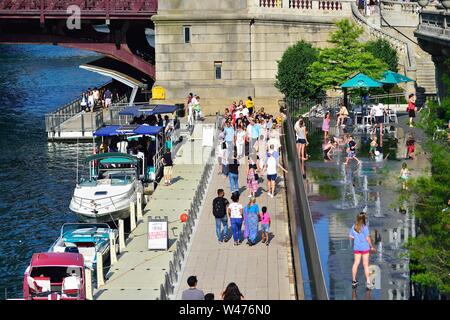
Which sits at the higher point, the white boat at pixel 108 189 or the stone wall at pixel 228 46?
the stone wall at pixel 228 46

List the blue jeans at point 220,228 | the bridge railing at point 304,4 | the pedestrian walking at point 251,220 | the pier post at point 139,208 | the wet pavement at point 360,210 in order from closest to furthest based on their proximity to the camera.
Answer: the wet pavement at point 360,210 → the pedestrian walking at point 251,220 → the blue jeans at point 220,228 → the pier post at point 139,208 → the bridge railing at point 304,4

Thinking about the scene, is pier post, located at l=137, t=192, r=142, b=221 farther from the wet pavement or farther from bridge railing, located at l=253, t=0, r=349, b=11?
bridge railing, located at l=253, t=0, r=349, b=11

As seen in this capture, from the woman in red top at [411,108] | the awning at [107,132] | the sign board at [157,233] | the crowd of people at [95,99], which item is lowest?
the sign board at [157,233]

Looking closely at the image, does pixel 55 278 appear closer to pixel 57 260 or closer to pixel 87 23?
pixel 57 260

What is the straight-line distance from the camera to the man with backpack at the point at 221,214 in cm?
3655

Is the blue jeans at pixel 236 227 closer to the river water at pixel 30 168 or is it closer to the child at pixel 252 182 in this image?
the child at pixel 252 182

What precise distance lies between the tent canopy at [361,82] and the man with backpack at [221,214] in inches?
650

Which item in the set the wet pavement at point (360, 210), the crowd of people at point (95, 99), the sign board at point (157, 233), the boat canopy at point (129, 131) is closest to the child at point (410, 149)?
the wet pavement at point (360, 210)

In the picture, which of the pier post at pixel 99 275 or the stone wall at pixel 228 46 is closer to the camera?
the pier post at pixel 99 275

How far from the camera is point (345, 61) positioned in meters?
57.5

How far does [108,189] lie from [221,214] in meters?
11.8

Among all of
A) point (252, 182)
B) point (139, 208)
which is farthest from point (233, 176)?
point (139, 208)

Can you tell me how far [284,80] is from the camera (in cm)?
6481
